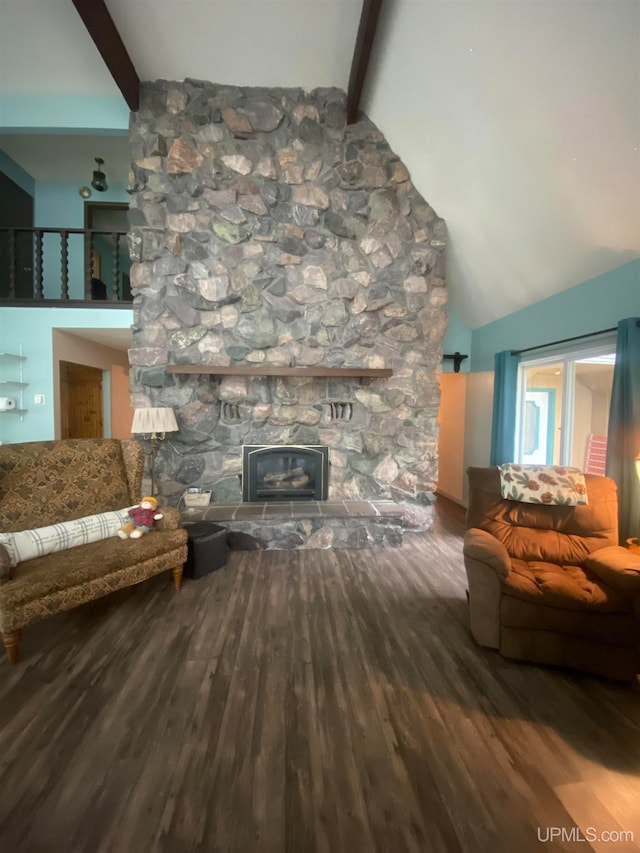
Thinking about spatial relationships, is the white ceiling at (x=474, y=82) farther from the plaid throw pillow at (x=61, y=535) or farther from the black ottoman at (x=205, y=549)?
the plaid throw pillow at (x=61, y=535)

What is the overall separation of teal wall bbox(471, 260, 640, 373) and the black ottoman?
3.59 metres

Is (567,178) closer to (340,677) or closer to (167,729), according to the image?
(340,677)

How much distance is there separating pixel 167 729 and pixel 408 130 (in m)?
4.69

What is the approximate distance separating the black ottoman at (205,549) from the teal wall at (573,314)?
359 cm

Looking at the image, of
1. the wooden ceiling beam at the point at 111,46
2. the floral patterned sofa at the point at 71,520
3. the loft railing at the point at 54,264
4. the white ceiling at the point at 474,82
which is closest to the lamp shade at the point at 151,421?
the floral patterned sofa at the point at 71,520

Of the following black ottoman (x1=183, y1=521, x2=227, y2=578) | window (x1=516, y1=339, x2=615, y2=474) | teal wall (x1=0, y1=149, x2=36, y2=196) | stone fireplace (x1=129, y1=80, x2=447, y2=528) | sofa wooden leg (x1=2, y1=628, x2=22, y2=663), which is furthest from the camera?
teal wall (x1=0, y1=149, x2=36, y2=196)

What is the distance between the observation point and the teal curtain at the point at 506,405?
12.5 feet

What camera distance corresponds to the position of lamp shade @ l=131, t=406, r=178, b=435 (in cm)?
296

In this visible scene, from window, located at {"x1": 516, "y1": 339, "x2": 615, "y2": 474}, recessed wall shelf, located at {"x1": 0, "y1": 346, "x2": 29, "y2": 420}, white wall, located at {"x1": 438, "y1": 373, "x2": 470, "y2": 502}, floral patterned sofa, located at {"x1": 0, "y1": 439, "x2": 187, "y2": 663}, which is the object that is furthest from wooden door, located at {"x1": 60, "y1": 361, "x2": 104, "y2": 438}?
window, located at {"x1": 516, "y1": 339, "x2": 615, "y2": 474}

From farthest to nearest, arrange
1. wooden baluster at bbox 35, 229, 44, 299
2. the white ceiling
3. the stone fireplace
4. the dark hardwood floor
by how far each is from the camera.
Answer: wooden baluster at bbox 35, 229, 44, 299 < the stone fireplace < the white ceiling < the dark hardwood floor

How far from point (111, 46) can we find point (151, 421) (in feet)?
10.3

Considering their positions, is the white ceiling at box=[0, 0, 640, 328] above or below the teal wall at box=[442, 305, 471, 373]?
above

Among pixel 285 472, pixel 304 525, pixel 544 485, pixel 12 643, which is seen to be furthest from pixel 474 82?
pixel 12 643

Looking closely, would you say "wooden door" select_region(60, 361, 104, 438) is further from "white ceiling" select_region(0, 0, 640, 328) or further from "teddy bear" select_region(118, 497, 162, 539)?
"white ceiling" select_region(0, 0, 640, 328)
